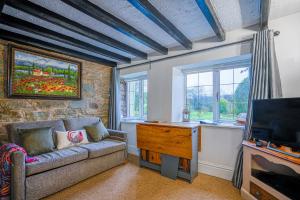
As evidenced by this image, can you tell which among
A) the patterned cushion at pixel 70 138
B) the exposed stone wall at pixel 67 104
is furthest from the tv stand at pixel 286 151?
the exposed stone wall at pixel 67 104

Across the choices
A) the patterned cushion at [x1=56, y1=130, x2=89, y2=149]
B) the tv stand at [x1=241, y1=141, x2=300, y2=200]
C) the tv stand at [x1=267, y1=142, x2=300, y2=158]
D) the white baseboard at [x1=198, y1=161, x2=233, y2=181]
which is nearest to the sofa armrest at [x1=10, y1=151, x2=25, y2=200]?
the patterned cushion at [x1=56, y1=130, x2=89, y2=149]

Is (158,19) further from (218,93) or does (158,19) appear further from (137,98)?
(137,98)

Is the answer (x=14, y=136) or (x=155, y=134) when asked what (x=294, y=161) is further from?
(x=14, y=136)

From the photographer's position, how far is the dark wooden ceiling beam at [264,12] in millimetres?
1598

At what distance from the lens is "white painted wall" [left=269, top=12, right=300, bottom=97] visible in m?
1.92

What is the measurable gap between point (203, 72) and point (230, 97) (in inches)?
27.9

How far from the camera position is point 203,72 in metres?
3.03

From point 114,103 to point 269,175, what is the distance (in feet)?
10.2

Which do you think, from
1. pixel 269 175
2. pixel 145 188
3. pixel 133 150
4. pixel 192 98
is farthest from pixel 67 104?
pixel 269 175

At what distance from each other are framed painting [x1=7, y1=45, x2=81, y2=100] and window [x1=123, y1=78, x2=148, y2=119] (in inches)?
56.3

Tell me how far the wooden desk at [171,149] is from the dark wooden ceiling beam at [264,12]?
5.50 feet

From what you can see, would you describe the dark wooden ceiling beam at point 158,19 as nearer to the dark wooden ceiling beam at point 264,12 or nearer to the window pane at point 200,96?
the window pane at point 200,96

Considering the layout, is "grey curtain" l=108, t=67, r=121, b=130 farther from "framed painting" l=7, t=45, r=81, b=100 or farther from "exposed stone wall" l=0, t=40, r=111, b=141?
"framed painting" l=7, t=45, r=81, b=100

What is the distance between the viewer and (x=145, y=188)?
2096 mm
